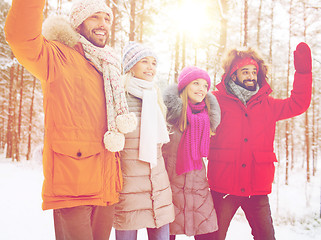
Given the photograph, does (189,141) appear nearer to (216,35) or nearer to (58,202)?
(58,202)

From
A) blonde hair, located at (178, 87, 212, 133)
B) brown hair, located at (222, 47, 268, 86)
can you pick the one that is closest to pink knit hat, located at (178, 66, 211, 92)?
blonde hair, located at (178, 87, 212, 133)

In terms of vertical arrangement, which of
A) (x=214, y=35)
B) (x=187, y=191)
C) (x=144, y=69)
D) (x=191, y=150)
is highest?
(x=214, y=35)

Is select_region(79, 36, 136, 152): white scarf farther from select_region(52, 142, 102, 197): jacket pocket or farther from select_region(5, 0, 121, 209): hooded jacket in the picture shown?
select_region(52, 142, 102, 197): jacket pocket

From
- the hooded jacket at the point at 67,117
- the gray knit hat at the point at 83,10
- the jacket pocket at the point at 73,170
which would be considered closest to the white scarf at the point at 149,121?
the hooded jacket at the point at 67,117

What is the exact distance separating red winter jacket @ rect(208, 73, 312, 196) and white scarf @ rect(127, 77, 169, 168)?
86 cm

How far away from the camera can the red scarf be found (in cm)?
273

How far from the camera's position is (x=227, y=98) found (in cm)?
315

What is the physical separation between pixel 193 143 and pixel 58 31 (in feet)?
5.75

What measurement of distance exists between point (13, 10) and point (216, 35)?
10946mm

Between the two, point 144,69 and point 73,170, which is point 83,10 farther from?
point 73,170

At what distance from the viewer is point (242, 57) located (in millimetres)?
3191

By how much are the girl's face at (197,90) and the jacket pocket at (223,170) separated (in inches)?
27.2

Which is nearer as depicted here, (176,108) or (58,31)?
(58,31)

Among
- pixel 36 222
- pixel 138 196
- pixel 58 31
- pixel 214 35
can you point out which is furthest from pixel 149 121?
pixel 214 35
